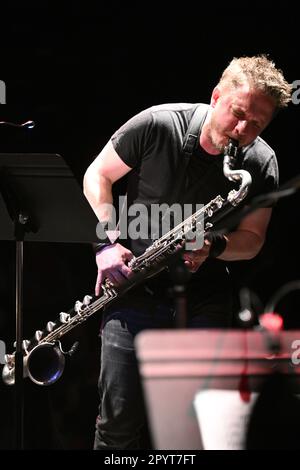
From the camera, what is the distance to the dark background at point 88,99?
11.3 ft

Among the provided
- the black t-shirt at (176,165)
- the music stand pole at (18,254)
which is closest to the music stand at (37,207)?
the music stand pole at (18,254)

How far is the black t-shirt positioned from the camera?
9.20ft

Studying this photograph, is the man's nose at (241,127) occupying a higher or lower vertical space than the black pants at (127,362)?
higher

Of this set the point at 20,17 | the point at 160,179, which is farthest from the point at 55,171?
the point at 20,17

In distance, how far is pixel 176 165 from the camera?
9.21 ft

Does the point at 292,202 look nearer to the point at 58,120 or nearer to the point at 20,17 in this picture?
the point at 58,120

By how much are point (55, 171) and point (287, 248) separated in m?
1.51

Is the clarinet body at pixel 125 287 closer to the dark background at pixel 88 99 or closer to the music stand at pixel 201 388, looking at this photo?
the dark background at pixel 88 99

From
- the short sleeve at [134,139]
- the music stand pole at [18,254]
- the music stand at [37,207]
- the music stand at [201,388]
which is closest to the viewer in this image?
the music stand at [201,388]

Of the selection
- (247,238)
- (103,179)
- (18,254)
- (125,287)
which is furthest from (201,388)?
(103,179)

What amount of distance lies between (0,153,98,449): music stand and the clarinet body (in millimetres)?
359

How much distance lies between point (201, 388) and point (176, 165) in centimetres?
122

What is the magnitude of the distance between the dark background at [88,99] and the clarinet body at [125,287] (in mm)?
512

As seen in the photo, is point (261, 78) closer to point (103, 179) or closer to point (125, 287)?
point (103, 179)
